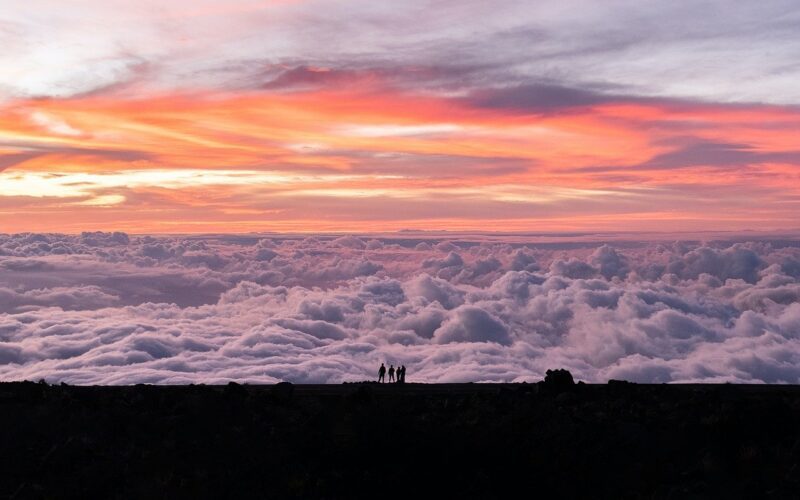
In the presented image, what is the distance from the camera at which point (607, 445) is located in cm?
2248

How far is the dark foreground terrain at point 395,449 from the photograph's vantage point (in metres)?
19.9

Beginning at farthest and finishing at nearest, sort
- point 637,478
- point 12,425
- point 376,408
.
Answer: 1. point 12,425
2. point 376,408
3. point 637,478

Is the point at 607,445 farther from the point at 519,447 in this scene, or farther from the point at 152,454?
the point at 152,454

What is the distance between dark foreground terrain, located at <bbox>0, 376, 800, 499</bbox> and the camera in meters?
19.9

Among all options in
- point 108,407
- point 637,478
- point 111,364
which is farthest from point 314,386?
point 111,364

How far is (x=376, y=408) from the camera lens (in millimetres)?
23094

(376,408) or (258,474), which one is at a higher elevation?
(376,408)

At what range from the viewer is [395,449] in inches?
840

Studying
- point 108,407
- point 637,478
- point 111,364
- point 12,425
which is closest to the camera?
point 637,478

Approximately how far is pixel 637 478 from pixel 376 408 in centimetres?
749

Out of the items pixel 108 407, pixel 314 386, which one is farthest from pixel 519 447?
pixel 314 386

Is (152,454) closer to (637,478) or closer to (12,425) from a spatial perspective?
(12,425)

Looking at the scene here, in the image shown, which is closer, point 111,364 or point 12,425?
point 12,425

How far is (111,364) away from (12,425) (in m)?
135
